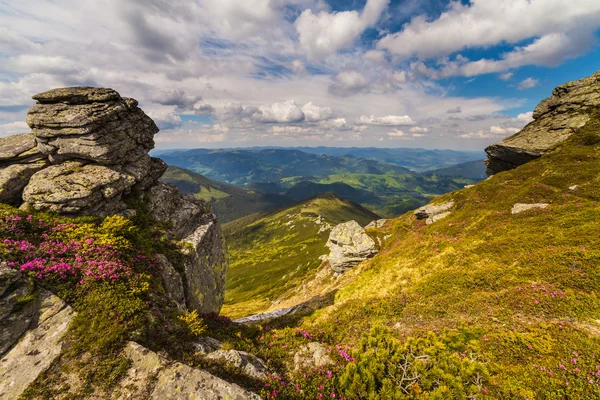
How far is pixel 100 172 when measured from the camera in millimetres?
23234

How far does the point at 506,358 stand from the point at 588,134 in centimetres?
6201

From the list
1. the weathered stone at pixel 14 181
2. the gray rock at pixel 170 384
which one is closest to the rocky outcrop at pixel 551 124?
the gray rock at pixel 170 384

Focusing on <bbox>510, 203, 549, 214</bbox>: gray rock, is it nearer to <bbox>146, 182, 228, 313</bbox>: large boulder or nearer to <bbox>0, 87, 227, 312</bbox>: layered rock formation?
<bbox>146, 182, 228, 313</bbox>: large boulder

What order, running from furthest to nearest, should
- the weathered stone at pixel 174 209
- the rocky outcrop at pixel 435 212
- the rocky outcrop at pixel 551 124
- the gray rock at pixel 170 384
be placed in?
1. the rocky outcrop at pixel 551 124
2. the rocky outcrop at pixel 435 212
3. the weathered stone at pixel 174 209
4. the gray rock at pixel 170 384

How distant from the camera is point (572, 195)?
3375 cm

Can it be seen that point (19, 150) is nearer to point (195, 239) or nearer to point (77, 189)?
point (77, 189)

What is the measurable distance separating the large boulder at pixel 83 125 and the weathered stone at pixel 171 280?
540 inches

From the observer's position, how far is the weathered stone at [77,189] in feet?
62.5

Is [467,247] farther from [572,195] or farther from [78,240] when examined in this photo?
[78,240]

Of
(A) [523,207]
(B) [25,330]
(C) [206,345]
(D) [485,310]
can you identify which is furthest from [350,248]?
(B) [25,330]

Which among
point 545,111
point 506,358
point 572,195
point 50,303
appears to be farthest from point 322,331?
point 545,111

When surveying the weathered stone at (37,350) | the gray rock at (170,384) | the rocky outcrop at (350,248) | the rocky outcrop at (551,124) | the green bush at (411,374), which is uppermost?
the rocky outcrop at (551,124)

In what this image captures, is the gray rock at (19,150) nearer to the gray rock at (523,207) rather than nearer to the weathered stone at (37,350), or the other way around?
the weathered stone at (37,350)

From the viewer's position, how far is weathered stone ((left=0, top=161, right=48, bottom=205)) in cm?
1913
